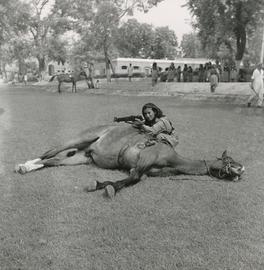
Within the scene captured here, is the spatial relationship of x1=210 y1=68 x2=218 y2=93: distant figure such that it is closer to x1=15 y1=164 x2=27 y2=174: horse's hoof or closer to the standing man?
the standing man

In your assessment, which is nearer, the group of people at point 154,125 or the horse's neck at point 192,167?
the horse's neck at point 192,167

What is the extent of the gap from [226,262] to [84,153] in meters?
3.60

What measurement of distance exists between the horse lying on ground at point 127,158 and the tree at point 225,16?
23159mm

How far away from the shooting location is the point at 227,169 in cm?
578

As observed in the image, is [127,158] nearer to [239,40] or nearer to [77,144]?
[77,144]

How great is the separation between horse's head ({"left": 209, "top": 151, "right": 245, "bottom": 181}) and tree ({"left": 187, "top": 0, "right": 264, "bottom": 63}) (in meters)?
23.3

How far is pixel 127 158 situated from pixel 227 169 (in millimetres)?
1408

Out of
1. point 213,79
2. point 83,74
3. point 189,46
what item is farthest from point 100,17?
point 189,46

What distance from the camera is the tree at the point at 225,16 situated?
94.9ft

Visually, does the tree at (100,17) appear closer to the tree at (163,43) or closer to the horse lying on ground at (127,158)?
the horse lying on ground at (127,158)

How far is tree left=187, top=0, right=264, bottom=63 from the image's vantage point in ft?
94.9

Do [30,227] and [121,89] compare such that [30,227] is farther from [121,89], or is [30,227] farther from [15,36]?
[15,36]

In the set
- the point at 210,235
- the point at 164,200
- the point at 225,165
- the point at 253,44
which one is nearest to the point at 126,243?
the point at 210,235

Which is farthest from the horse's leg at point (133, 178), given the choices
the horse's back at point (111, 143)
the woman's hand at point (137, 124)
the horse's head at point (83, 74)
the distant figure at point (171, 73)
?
the distant figure at point (171, 73)
